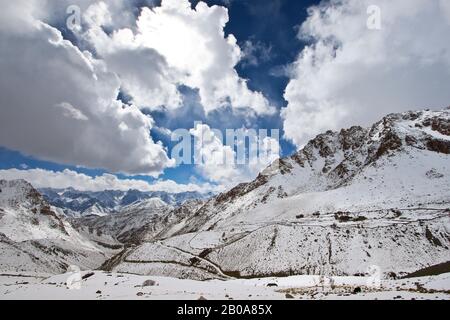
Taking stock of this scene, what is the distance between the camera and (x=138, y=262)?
5807 inches

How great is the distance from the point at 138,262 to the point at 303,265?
2520 inches

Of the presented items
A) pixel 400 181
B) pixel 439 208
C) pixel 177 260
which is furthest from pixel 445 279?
pixel 400 181

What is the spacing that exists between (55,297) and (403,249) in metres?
103

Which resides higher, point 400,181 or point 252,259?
point 400,181

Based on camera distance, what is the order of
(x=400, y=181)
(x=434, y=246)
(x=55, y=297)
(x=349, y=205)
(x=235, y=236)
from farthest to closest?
(x=400, y=181), (x=349, y=205), (x=235, y=236), (x=434, y=246), (x=55, y=297)

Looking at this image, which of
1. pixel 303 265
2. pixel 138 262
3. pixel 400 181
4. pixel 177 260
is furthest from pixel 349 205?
pixel 138 262

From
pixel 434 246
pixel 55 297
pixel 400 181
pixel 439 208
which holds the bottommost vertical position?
pixel 55 297
